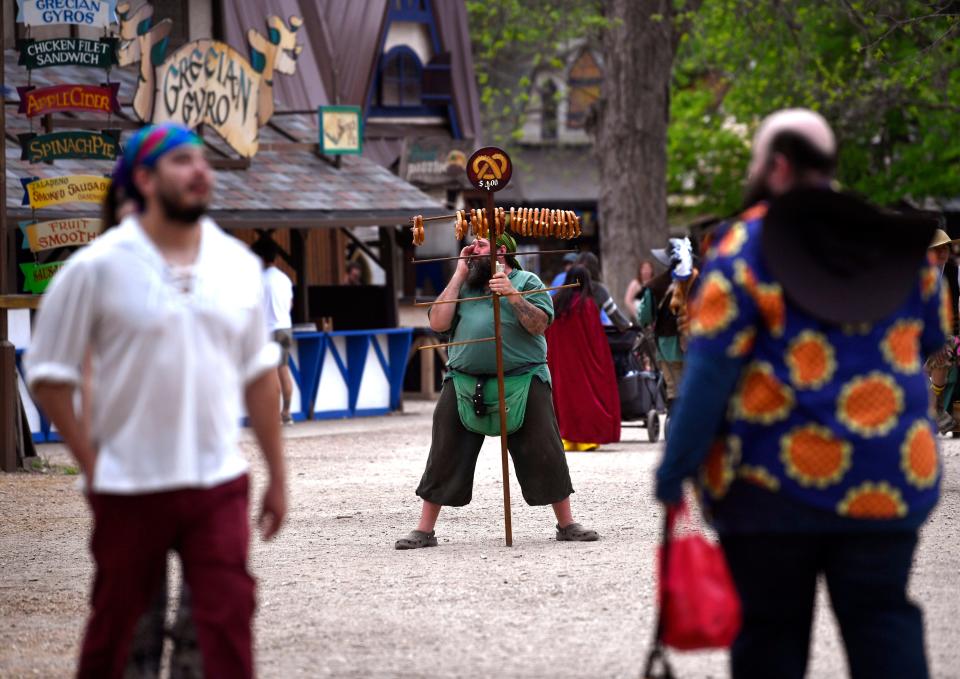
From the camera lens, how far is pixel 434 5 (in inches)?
1206

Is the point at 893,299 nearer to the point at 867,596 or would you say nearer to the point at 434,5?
the point at 867,596

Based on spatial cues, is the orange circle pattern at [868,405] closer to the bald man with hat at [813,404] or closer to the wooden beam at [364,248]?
the bald man with hat at [813,404]

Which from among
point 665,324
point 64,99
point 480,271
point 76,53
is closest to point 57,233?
point 64,99

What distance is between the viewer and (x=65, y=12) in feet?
54.3

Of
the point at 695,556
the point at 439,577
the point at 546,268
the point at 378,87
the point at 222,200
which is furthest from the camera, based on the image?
the point at 546,268

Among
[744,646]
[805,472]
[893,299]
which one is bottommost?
[744,646]

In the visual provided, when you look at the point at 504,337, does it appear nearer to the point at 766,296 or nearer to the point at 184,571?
the point at 184,571

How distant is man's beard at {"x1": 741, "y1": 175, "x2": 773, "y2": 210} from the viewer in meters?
4.39

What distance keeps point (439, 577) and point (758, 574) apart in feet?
13.6

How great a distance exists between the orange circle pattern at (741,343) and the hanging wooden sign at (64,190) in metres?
11.9

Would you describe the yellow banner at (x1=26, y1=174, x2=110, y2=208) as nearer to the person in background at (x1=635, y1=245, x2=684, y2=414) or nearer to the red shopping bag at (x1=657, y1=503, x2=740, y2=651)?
the person in background at (x1=635, y1=245, x2=684, y2=414)

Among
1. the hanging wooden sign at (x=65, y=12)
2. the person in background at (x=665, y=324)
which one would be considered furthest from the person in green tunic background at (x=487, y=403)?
the hanging wooden sign at (x=65, y=12)

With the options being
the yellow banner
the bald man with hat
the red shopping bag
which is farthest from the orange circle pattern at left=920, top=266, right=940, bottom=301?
the yellow banner

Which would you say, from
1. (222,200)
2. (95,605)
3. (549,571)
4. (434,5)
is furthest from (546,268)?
(95,605)
